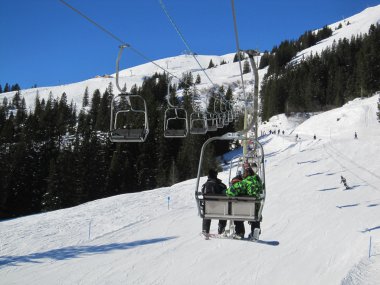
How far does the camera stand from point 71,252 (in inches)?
835

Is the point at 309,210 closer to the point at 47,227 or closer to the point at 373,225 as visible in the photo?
the point at 373,225

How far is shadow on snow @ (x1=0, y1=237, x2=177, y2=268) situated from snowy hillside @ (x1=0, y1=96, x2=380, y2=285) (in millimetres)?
56

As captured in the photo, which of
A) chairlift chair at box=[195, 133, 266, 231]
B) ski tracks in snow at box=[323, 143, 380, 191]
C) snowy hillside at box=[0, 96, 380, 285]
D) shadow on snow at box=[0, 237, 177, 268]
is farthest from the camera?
ski tracks in snow at box=[323, 143, 380, 191]

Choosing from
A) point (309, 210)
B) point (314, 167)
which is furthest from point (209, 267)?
point (314, 167)

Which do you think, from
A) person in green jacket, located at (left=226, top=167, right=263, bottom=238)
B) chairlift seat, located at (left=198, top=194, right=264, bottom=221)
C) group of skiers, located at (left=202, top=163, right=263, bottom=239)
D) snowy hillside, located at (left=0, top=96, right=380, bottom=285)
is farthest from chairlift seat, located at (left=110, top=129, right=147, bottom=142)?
snowy hillside, located at (left=0, top=96, right=380, bottom=285)

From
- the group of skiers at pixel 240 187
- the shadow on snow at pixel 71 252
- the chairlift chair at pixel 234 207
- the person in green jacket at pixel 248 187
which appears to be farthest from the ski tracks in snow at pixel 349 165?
the chairlift chair at pixel 234 207

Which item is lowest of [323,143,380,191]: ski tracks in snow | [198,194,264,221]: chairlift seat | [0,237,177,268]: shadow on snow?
[0,237,177,268]: shadow on snow

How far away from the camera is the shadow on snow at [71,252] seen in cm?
2013

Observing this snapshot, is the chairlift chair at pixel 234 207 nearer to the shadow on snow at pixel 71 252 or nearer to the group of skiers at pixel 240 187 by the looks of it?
the group of skiers at pixel 240 187

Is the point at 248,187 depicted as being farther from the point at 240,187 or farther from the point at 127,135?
the point at 127,135

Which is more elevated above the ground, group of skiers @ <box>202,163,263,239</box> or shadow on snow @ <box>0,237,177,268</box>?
group of skiers @ <box>202,163,263,239</box>

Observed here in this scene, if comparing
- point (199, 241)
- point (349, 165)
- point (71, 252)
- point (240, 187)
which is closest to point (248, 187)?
point (240, 187)

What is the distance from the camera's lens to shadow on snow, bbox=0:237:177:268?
20.1m

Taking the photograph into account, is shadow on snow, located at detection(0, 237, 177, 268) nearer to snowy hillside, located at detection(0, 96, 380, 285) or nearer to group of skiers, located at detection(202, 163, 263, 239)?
snowy hillside, located at detection(0, 96, 380, 285)
